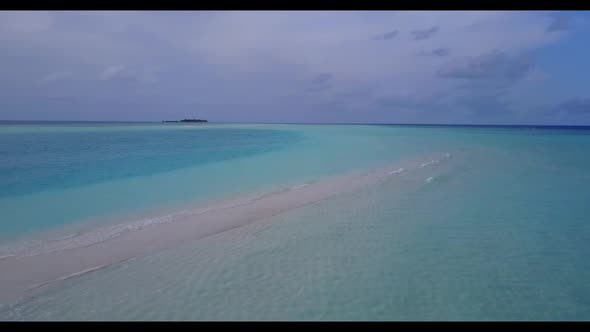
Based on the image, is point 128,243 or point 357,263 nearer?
point 357,263

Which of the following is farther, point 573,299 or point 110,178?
point 110,178

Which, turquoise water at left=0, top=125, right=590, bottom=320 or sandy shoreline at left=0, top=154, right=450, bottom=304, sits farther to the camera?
sandy shoreline at left=0, top=154, right=450, bottom=304

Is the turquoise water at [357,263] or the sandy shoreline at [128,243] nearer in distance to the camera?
the turquoise water at [357,263]

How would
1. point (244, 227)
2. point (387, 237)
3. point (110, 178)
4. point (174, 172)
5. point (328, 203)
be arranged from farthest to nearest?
1. point (174, 172)
2. point (110, 178)
3. point (328, 203)
4. point (244, 227)
5. point (387, 237)
